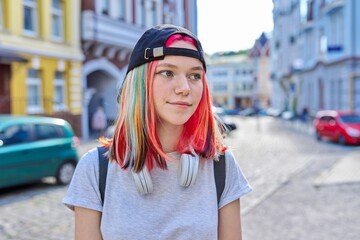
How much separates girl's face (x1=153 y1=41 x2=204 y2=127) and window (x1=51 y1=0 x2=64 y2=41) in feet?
67.1

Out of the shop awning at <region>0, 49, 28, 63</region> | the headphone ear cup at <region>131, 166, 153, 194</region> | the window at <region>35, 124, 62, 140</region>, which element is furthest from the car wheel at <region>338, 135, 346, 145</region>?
the headphone ear cup at <region>131, 166, 153, 194</region>

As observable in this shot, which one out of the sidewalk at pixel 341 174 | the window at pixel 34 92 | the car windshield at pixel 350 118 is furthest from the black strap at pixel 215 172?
the car windshield at pixel 350 118

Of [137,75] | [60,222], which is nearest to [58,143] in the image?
[60,222]

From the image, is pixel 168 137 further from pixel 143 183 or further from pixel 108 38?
pixel 108 38

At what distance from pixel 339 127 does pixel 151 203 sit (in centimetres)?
1918

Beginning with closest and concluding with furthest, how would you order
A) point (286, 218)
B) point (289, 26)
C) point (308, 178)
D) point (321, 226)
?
point (321, 226) → point (286, 218) → point (308, 178) → point (289, 26)

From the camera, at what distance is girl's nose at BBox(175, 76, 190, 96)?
1780mm

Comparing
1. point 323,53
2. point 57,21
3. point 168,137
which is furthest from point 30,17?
A: point 323,53

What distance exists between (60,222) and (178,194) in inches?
204

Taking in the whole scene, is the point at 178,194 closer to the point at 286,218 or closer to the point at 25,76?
the point at 286,218

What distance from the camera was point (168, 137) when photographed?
1.89 m

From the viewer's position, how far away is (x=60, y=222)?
21.5 feet

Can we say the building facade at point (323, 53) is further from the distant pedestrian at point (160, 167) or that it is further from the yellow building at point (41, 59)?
the distant pedestrian at point (160, 167)

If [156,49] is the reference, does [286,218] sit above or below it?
below
